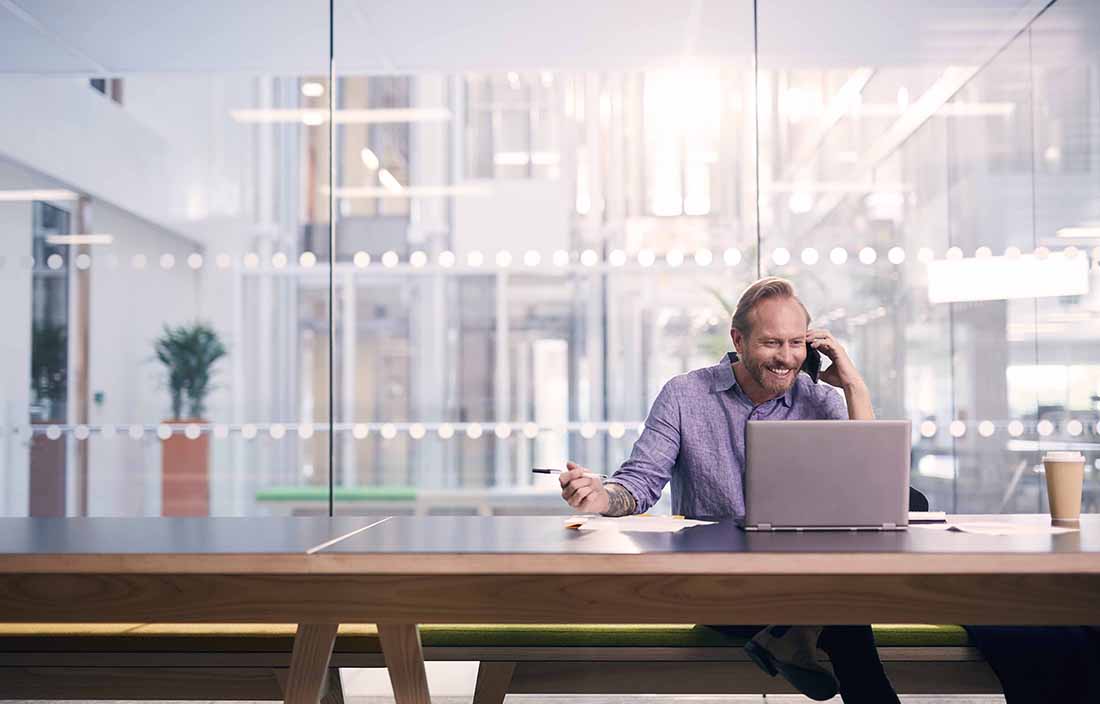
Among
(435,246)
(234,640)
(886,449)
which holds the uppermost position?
(435,246)

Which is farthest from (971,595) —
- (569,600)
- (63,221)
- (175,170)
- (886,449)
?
(63,221)

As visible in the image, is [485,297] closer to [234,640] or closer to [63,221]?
[63,221]

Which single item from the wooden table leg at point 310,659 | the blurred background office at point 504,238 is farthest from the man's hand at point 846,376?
the blurred background office at point 504,238

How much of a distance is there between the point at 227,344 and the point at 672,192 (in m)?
2.01

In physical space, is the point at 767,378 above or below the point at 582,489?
above

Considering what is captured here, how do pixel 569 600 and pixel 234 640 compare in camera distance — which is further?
pixel 234 640

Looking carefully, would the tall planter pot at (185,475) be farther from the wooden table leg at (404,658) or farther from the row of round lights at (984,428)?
the row of round lights at (984,428)

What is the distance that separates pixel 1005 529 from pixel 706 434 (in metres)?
0.87

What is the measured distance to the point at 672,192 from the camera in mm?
4633

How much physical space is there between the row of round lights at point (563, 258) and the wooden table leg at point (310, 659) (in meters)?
2.67

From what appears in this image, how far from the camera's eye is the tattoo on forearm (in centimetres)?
259

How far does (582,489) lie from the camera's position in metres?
2.35

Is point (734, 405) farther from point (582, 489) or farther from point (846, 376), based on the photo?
point (582, 489)

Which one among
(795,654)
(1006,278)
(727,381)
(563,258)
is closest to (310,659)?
(795,654)
